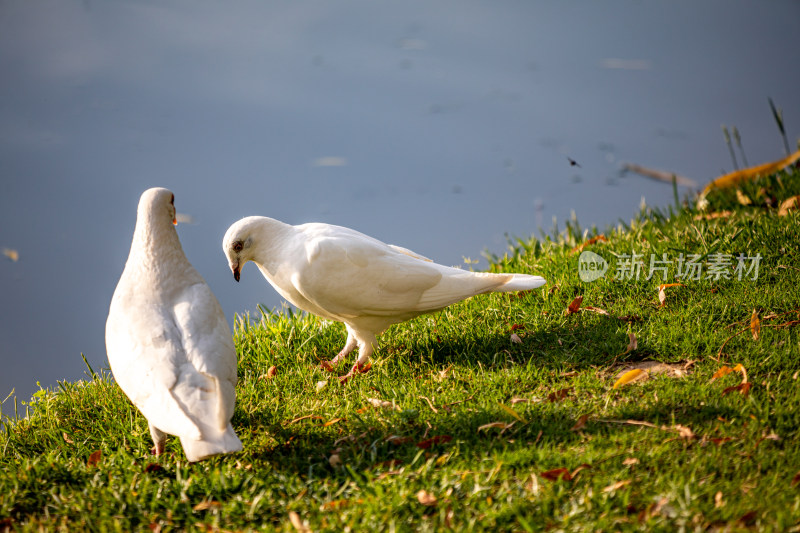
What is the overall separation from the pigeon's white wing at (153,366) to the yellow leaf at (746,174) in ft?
16.2

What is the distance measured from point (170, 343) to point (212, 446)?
1.82 feet

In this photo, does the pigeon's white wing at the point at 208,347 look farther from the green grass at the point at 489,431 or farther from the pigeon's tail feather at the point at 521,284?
the pigeon's tail feather at the point at 521,284

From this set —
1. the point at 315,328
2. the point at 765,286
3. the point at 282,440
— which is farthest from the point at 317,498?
the point at 765,286

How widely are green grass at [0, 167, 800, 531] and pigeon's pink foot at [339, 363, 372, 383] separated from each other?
0.22 ft

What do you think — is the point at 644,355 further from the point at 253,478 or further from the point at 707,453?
the point at 253,478

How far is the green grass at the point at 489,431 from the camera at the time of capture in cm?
226

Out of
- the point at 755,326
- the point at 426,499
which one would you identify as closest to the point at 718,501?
the point at 426,499

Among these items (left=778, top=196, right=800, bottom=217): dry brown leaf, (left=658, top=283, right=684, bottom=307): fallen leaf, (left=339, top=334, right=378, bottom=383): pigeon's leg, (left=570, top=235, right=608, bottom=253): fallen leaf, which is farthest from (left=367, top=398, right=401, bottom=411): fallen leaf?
(left=778, top=196, right=800, bottom=217): dry brown leaf

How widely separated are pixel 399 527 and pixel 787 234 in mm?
3546

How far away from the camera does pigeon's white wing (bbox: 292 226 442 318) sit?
3.32 metres

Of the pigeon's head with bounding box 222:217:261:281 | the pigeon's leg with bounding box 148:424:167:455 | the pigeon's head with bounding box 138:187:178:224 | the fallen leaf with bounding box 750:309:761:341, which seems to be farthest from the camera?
the pigeon's head with bounding box 222:217:261:281

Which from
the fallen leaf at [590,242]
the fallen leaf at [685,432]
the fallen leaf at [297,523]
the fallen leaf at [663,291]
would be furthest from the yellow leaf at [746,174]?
the fallen leaf at [297,523]

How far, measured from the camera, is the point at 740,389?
278cm

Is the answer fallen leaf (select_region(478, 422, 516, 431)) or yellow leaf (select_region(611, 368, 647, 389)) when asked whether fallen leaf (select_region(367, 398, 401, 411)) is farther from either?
yellow leaf (select_region(611, 368, 647, 389))
